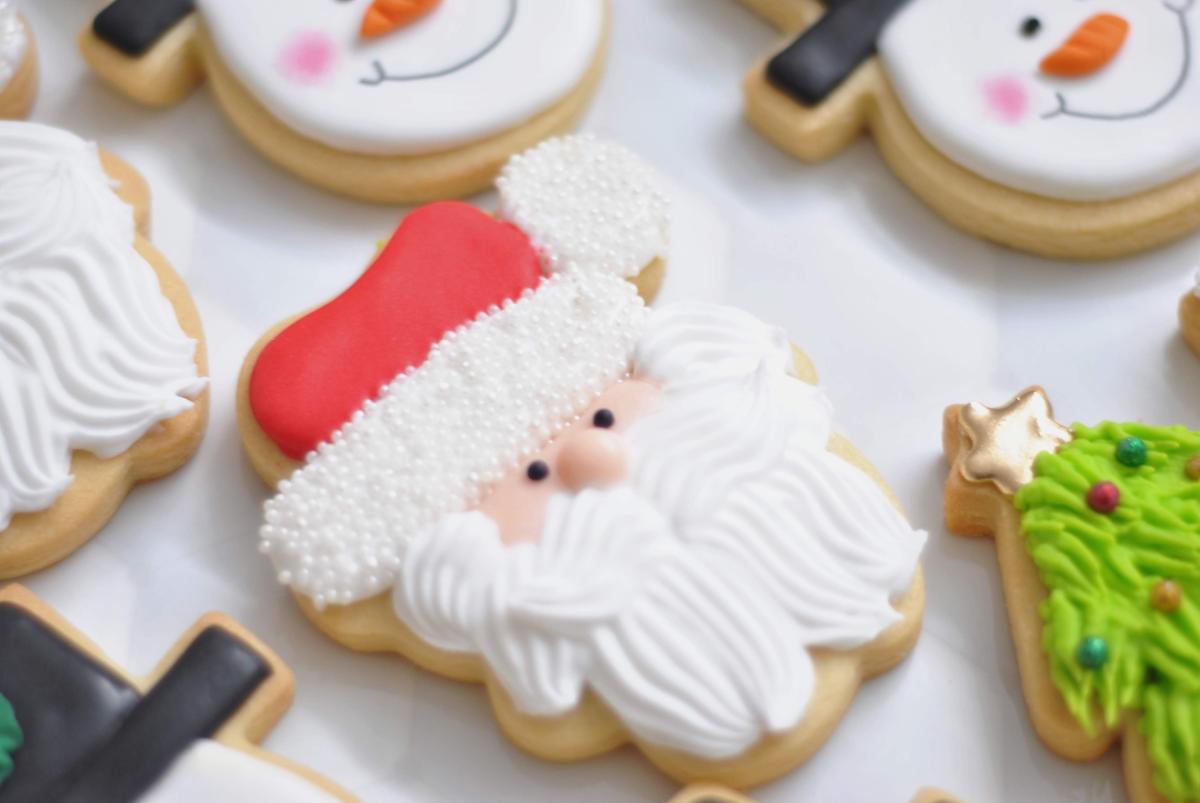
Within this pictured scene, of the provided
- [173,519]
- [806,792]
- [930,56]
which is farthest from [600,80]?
[806,792]

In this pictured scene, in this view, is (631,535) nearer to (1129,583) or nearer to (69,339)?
(1129,583)

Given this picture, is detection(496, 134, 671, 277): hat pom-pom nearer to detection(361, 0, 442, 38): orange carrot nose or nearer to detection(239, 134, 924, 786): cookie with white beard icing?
detection(239, 134, 924, 786): cookie with white beard icing

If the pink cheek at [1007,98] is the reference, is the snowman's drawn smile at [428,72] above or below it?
above

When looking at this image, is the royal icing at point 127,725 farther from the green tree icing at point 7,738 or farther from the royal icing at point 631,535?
the royal icing at point 631,535

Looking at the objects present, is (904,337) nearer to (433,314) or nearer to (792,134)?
(792,134)

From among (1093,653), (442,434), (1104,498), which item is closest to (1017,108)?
(1104,498)

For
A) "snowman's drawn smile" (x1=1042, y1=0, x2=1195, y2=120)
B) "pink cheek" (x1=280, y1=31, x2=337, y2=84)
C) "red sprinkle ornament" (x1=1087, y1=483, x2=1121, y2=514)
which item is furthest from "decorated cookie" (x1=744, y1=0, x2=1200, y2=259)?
"pink cheek" (x1=280, y1=31, x2=337, y2=84)

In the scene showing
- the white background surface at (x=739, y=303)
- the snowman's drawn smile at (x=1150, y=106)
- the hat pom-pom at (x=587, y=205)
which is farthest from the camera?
the snowman's drawn smile at (x=1150, y=106)

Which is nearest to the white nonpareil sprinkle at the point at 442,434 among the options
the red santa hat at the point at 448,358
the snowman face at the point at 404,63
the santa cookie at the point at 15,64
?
the red santa hat at the point at 448,358
